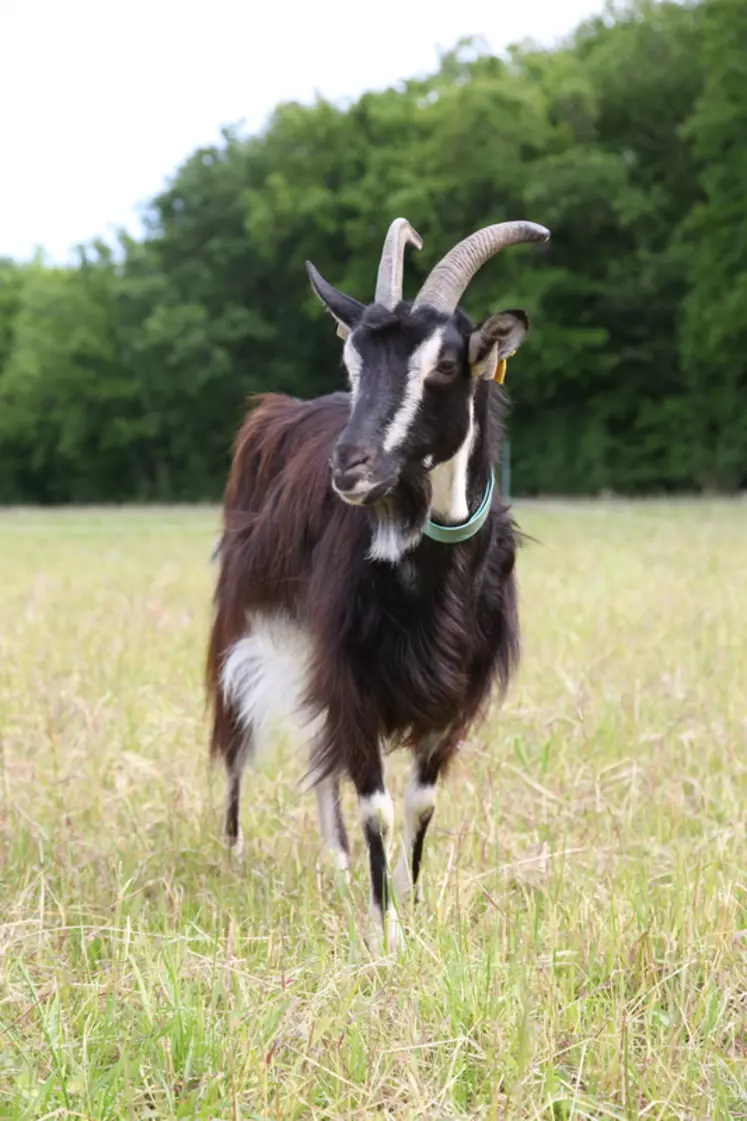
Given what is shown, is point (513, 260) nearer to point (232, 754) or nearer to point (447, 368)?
point (232, 754)

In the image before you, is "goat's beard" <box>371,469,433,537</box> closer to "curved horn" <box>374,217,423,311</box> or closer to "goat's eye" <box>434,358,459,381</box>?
"goat's eye" <box>434,358,459,381</box>

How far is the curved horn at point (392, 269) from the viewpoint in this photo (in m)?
3.30

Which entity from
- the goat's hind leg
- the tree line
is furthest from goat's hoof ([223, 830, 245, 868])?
the tree line

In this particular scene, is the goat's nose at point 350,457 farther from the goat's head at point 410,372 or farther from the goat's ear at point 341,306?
the goat's ear at point 341,306

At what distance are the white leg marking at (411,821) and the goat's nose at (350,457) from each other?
4.06ft

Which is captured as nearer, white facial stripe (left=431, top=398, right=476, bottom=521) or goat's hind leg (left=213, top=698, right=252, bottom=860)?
white facial stripe (left=431, top=398, right=476, bottom=521)

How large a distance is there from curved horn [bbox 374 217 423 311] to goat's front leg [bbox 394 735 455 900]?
1.34 meters

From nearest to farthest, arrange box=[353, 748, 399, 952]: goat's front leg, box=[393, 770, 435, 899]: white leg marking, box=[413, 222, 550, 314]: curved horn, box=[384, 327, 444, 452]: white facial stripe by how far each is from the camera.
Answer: box=[384, 327, 444, 452]: white facial stripe, box=[413, 222, 550, 314]: curved horn, box=[353, 748, 399, 952]: goat's front leg, box=[393, 770, 435, 899]: white leg marking

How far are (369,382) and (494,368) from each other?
→ 0.41 meters

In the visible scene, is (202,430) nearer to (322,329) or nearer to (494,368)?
(322,329)

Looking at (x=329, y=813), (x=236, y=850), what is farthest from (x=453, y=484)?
→ (x=236, y=850)

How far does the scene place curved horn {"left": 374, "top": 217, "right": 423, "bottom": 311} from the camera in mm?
3299

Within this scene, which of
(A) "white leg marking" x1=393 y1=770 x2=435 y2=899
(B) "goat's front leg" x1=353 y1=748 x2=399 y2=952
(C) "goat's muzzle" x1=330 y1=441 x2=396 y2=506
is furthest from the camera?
(A) "white leg marking" x1=393 y1=770 x2=435 y2=899

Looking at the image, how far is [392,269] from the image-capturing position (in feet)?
11.2
